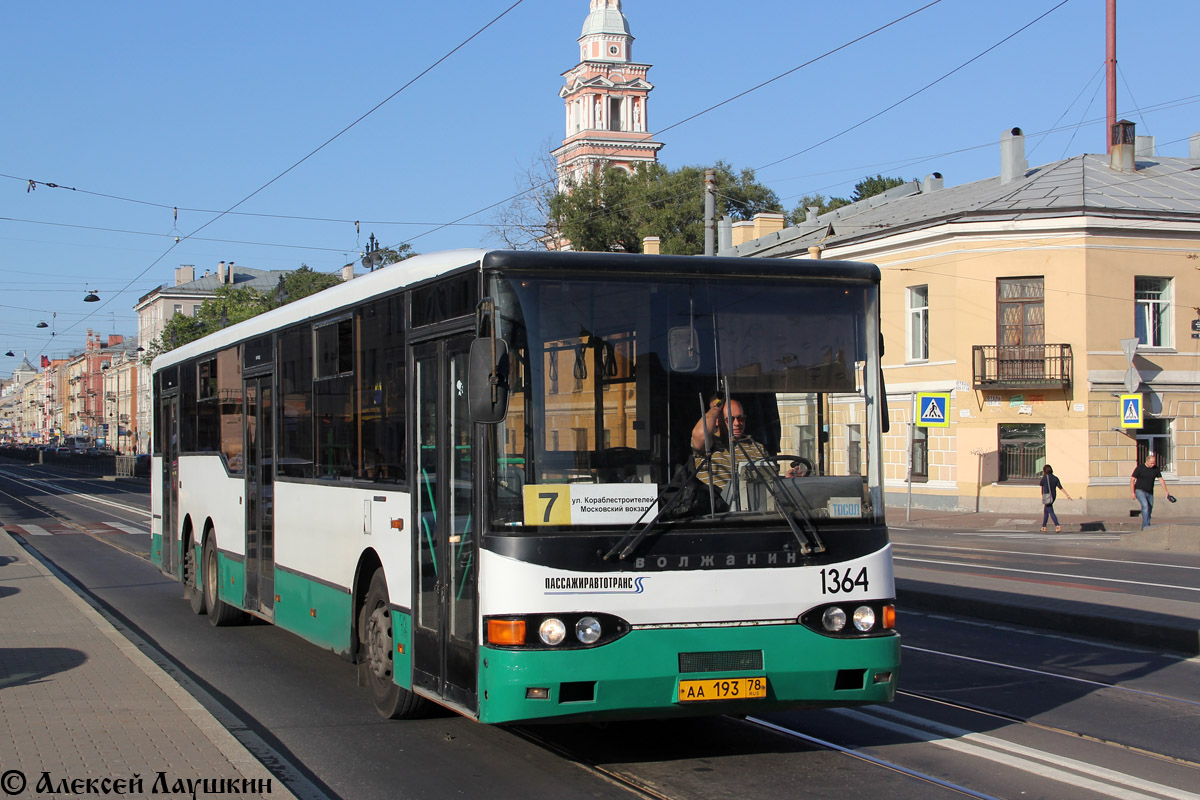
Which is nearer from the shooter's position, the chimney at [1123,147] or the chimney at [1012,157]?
the chimney at [1123,147]

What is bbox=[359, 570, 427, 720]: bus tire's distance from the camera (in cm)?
816

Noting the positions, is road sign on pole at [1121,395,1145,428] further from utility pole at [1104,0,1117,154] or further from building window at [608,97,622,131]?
building window at [608,97,622,131]

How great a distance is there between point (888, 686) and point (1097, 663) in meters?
5.07

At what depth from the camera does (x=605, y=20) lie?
10238 centimetres

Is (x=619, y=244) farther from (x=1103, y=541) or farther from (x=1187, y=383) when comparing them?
(x=1103, y=541)

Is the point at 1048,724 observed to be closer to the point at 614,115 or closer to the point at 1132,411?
the point at 1132,411

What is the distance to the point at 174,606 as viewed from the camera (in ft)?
50.6

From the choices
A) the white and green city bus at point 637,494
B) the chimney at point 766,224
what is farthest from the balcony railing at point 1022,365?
the white and green city bus at point 637,494

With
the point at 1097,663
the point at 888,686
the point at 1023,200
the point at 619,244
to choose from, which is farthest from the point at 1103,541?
the point at 619,244

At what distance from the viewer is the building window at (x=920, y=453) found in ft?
126

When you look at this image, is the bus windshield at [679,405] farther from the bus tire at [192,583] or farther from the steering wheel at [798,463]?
the bus tire at [192,583]

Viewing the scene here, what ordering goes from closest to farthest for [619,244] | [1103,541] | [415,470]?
[415,470] < [1103,541] < [619,244]

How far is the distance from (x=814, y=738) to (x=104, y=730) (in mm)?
4220

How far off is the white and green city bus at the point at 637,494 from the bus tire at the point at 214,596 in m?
5.96
